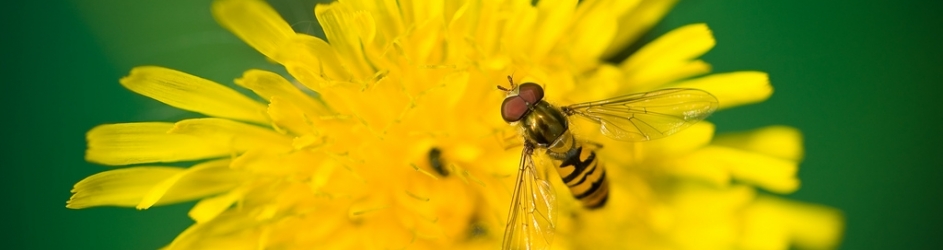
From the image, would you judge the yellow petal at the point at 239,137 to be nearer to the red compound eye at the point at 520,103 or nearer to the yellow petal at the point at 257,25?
the yellow petal at the point at 257,25

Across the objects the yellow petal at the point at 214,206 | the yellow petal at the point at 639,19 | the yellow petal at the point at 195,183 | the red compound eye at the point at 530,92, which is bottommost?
the yellow petal at the point at 214,206

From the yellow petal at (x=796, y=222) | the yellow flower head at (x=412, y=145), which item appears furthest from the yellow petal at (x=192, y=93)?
the yellow petal at (x=796, y=222)

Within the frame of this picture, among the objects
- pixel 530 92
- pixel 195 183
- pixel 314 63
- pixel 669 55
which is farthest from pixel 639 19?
pixel 195 183

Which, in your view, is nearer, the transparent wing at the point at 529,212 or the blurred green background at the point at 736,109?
the transparent wing at the point at 529,212

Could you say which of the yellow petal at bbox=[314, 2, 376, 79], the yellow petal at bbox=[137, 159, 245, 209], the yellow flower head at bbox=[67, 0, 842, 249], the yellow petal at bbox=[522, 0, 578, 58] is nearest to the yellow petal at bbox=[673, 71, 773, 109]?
the yellow flower head at bbox=[67, 0, 842, 249]

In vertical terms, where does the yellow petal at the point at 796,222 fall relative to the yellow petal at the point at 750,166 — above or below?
below

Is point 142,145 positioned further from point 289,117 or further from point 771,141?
point 771,141
